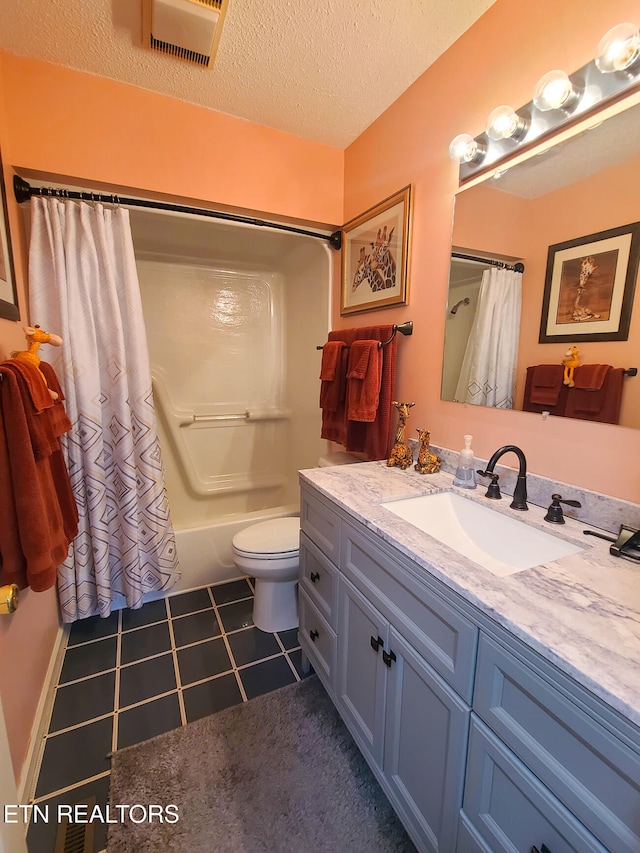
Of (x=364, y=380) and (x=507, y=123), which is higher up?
(x=507, y=123)

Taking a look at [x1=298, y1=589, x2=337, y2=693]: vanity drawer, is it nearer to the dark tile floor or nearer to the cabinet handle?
the dark tile floor

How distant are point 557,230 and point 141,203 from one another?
5.39 feet

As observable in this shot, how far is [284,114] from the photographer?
5.49 feet

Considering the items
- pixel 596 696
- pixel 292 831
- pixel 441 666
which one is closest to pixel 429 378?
pixel 441 666

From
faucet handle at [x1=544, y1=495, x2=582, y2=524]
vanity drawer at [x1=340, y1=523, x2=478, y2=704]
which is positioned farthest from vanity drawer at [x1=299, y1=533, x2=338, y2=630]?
faucet handle at [x1=544, y1=495, x2=582, y2=524]

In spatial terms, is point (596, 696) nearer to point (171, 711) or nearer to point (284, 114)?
point (171, 711)

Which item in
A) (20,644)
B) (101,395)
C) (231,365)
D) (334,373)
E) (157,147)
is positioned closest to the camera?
(20,644)

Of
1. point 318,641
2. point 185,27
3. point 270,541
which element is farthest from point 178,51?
point 318,641

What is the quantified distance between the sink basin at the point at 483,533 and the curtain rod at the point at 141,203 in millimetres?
1542

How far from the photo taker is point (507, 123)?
1.10m

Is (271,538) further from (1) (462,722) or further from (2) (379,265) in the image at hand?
(2) (379,265)

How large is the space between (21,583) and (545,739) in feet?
4.20

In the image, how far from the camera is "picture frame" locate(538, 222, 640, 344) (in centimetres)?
89

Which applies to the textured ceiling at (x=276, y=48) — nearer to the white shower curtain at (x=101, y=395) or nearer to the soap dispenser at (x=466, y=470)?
the white shower curtain at (x=101, y=395)
